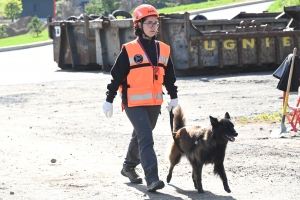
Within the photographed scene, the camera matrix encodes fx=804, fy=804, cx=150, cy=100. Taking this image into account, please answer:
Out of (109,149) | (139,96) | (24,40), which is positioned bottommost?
(24,40)

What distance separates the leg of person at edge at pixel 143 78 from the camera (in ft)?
26.3

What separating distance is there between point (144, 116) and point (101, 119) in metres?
6.15

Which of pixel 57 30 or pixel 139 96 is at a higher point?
pixel 139 96

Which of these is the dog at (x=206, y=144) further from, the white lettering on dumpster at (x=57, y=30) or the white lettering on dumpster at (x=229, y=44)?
the white lettering on dumpster at (x=57, y=30)

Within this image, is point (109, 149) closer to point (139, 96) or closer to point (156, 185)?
point (139, 96)

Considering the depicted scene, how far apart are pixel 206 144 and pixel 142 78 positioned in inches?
36.3

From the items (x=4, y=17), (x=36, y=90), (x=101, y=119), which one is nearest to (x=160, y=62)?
(x=101, y=119)

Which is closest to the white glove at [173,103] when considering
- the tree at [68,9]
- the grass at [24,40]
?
the grass at [24,40]

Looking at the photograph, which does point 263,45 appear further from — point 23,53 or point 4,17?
point 4,17

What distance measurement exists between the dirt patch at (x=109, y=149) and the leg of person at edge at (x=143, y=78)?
0.44m

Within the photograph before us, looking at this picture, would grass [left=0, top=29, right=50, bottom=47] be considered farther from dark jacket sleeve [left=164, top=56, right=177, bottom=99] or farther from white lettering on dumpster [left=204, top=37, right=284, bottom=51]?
dark jacket sleeve [left=164, top=56, right=177, bottom=99]

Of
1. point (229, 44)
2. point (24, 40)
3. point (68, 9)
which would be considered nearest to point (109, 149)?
point (229, 44)

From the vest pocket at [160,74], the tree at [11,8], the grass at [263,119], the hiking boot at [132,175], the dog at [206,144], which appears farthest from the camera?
the tree at [11,8]

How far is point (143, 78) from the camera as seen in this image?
807 centimetres
